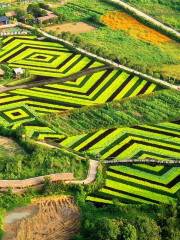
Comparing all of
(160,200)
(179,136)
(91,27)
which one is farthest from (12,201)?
(91,27)

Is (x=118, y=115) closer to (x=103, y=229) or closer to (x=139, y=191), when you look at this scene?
(x=139, y=191)

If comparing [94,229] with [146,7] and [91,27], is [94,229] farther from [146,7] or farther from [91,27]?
[146,7]

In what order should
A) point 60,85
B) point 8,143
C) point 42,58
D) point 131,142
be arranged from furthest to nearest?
point 42,58
point 60,85
point 131,142
point 8,143

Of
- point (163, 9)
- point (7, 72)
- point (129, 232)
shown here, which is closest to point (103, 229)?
point (129, 232)

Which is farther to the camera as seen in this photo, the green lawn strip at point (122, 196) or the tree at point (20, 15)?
the tree at point (20, 15)

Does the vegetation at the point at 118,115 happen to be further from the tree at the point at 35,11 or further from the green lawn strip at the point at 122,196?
the tree at the point at 35,11

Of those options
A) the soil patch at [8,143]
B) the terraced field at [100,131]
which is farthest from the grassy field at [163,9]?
the soil patch at [8,143]
